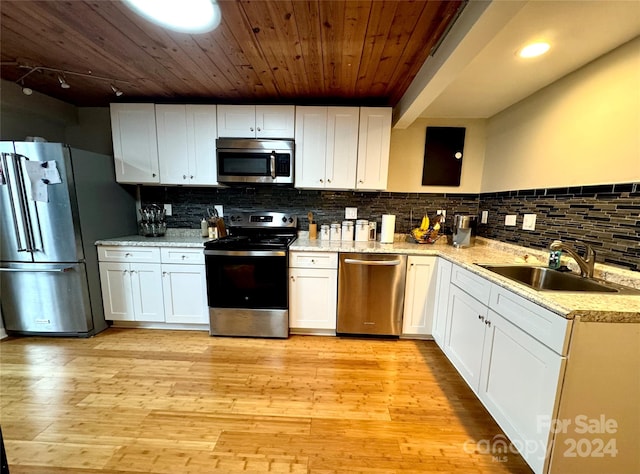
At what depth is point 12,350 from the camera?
208 cm

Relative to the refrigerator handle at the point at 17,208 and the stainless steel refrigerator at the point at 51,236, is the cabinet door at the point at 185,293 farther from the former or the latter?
the refrigerator handle at the point at 17,208

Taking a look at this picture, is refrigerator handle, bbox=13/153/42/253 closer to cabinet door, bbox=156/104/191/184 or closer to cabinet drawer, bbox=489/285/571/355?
cabinet door, bbox=156/104/191/184

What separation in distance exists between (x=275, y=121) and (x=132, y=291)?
220cm

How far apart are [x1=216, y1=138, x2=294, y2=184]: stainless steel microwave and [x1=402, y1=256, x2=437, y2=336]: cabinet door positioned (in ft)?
4.84

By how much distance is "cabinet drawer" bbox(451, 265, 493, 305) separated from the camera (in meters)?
1.46

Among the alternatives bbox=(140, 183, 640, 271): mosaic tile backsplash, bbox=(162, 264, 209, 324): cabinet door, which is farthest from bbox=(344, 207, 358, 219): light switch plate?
bbox=(162, 264, 209, 324): cabinet door

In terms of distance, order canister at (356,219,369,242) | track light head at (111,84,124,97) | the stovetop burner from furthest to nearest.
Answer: the stovetop burner → canister at (356,219,369,242) → track light head at (111,84,124,97)

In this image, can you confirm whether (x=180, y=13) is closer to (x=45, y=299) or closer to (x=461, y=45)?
(x=461, y=45)

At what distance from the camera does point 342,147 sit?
7.93ft

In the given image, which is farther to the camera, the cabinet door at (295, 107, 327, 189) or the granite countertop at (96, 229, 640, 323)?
the cabinet door at (295, 107, 327, 189)

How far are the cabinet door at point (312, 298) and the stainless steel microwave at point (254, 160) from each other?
3.14ft

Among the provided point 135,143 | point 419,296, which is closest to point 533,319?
point 419,296

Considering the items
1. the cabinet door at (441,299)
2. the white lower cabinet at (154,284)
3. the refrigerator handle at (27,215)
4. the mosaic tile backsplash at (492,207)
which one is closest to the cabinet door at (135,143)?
the mosaic tile backsplash at (492,207)

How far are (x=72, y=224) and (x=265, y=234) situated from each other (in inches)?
66.1
